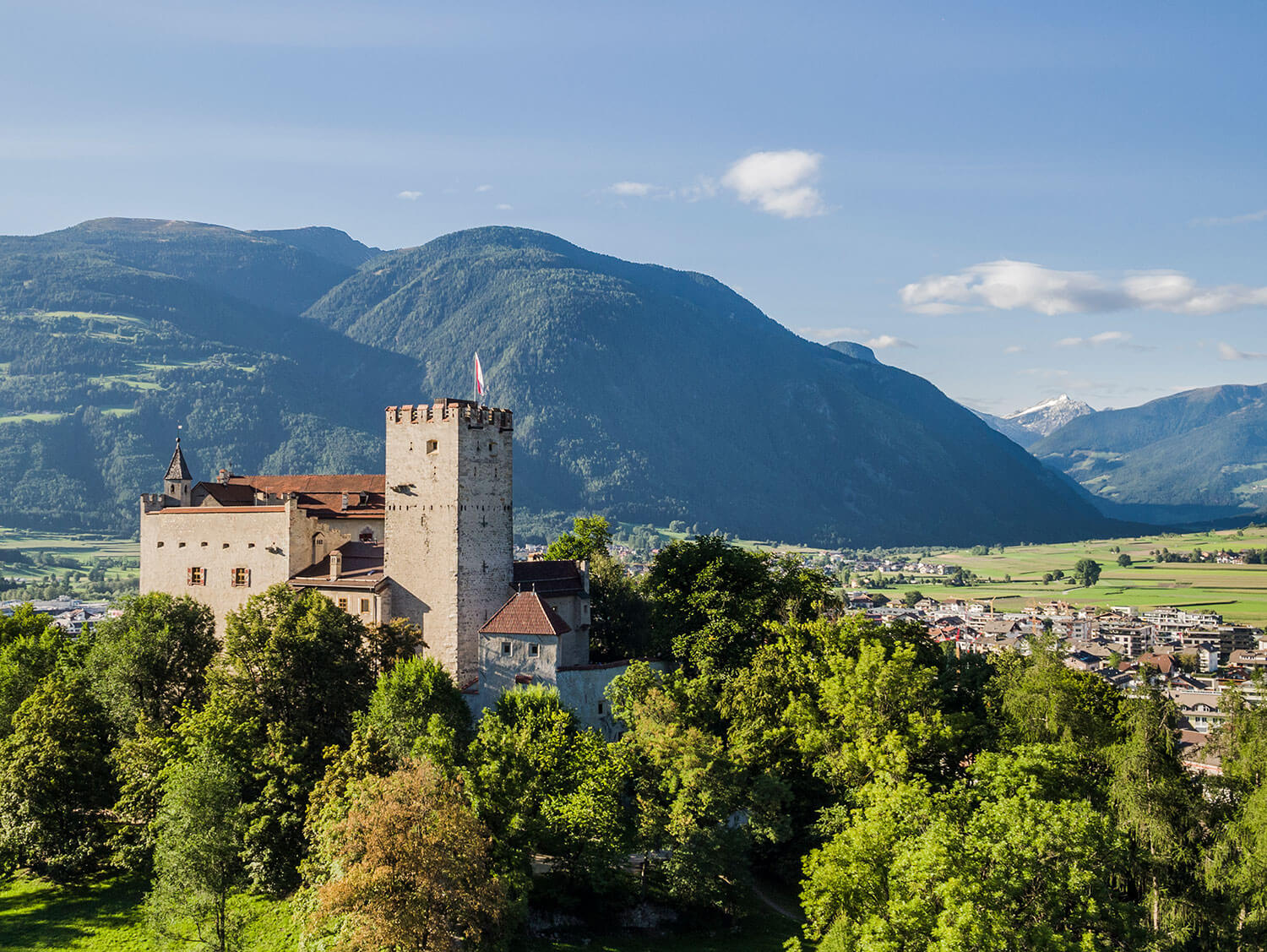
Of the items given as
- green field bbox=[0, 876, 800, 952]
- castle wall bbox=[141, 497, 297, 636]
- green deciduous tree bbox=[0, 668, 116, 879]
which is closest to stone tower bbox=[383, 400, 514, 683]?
castle wall bbox=[141, 497, 297, 636]

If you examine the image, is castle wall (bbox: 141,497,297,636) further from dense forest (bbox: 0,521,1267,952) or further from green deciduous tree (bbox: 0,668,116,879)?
green deciduous tree (bbox: 0,668,116,879)

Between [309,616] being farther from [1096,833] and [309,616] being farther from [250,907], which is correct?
[1096,833]

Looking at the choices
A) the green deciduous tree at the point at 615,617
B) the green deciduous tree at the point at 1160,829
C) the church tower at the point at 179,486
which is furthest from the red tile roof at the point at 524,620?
the church tower at the point at 179,486

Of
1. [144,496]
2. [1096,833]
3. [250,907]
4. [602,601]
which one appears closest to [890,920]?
[1096,833]

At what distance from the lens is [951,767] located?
203 feet

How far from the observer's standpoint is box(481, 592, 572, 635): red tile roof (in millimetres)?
66375

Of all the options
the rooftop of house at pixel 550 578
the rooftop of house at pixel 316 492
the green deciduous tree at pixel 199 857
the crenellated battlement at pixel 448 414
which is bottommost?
the green deciduous tree at pixel 199 857

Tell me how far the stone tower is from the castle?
74 millimetres

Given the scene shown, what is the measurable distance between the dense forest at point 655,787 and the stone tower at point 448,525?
12.5ft

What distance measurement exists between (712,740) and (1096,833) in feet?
72.4

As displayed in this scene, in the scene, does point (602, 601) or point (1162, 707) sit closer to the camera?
point (1162, 707)

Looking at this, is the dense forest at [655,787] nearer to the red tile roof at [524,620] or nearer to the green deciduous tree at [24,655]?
the green deciduous tree at [24,655]

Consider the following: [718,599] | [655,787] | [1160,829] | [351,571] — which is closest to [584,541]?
Result: [718,599]

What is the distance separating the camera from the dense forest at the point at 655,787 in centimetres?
4456
